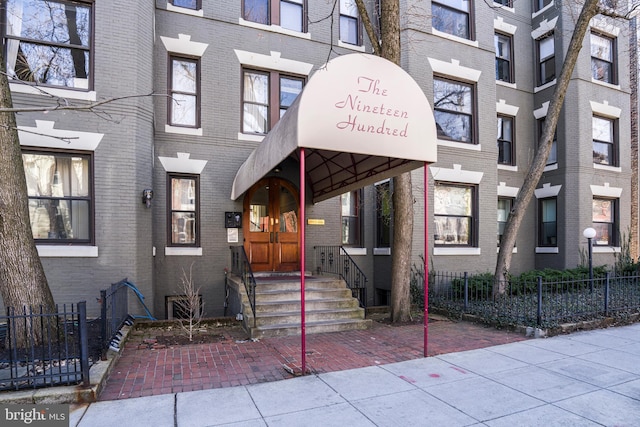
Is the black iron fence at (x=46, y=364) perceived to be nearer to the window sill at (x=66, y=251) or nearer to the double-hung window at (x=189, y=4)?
the window sill at (x=66, y=251)

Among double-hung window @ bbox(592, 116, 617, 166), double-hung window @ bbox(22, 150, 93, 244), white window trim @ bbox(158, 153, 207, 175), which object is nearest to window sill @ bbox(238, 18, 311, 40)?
white window trim @ bbox(158, 153, 207, 175)

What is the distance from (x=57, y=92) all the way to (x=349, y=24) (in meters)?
7.92

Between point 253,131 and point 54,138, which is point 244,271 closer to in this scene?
point 253,131

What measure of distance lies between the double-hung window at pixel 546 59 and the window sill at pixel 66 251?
50.2ft

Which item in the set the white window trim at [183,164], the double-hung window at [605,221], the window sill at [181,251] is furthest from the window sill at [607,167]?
the window sill at [181,251]

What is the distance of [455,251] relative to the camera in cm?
1138

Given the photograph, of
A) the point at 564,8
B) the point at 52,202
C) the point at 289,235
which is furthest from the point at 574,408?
the point at 564,8

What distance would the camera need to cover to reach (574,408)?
4.27 metres

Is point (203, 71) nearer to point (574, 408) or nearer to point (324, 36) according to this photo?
point (324, 36)

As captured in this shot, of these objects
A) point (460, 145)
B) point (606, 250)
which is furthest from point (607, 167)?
point (460, 145)

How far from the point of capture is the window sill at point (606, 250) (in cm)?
1372

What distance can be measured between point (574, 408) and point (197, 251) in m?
7.96

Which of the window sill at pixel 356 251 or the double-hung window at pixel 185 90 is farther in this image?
the window sill at pixel 356 251

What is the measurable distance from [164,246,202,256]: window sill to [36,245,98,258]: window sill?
177 cm
